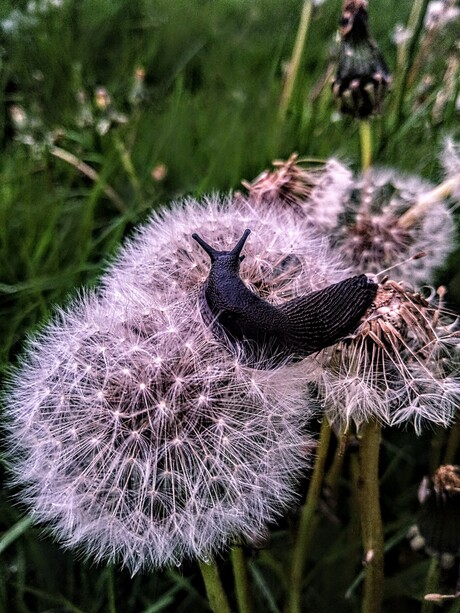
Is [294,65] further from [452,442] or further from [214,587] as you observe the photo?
[214,587]

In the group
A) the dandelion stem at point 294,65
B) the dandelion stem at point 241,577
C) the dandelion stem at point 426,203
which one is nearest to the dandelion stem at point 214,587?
the dandelion stem at point 241,577

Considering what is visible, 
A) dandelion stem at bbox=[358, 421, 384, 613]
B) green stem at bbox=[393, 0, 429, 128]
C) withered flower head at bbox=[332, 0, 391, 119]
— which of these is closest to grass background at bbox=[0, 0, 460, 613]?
green stem at bbox=[393, 0, 429, 128]

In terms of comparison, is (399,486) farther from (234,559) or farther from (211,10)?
(211,10)

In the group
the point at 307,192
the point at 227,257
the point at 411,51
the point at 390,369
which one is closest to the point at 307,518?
the point at 390,369

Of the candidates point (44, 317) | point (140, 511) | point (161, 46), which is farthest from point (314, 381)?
point (161, 46)

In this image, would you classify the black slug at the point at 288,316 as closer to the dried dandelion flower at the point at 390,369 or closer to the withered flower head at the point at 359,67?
the dried dandelion flower at the point at 390,369

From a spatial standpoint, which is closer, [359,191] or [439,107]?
[359,191]
